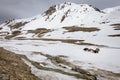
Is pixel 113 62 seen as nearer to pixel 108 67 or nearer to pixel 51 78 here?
pixel 108 67

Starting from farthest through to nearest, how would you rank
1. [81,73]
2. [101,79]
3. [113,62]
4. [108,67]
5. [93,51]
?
1. [93,51]
2. [113,62]
3. [108,67]
4. [81,73]
5. [101,79]

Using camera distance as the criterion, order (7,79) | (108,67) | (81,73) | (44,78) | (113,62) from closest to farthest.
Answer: (7,79) < (44,78) < (81,73) < (108,67) < (113,62)

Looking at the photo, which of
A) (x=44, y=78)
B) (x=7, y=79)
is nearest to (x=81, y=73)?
(x=44, y=78)

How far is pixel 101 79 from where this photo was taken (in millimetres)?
26625

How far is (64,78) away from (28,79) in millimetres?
5550

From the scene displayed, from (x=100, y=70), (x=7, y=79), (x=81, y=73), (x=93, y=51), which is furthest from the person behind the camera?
(x=93, y=51)

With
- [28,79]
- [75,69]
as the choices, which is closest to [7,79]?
[28,79]

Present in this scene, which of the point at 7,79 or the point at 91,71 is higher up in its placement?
the point at 7,79

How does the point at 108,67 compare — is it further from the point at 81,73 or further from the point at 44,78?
the point at 44,78

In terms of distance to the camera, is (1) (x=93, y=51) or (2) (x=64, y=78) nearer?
(2) (x=64, y=78)

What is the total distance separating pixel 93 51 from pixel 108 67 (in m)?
16.8

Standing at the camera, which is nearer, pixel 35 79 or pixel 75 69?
pixel 35 79

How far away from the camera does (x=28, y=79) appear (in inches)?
828

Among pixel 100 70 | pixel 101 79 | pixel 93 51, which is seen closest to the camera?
pixel 101 79
